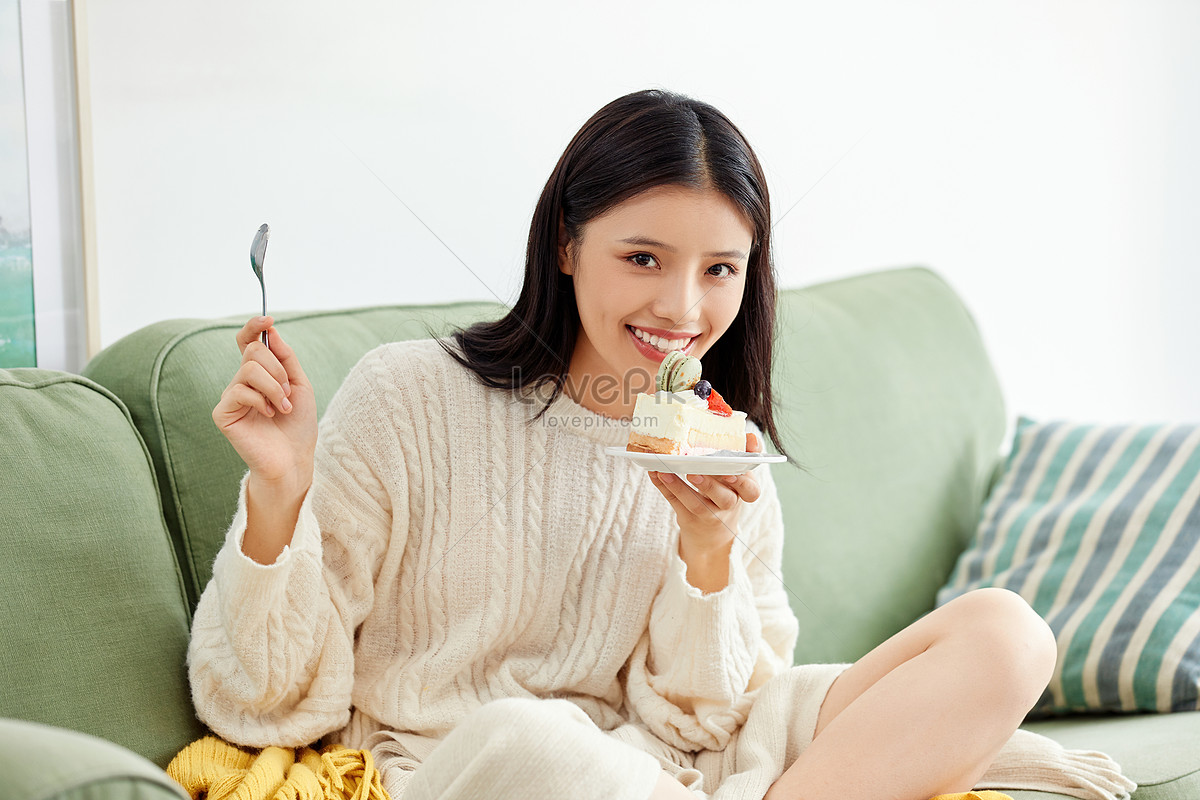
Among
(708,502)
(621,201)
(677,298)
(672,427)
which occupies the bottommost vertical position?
(708,502)

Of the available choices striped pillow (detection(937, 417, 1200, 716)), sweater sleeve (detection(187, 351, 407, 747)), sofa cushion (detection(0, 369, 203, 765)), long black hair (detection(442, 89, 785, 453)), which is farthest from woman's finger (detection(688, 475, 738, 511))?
striped pillow (detection(937, 417, 1200, 716))

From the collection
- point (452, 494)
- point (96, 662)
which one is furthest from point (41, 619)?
point (452, 494)

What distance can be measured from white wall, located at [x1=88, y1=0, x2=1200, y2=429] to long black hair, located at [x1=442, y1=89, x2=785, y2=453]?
0.40 meters

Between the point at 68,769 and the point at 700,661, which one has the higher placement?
the point at 68,769

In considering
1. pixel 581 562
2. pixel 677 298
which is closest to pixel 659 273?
pixel 677 298

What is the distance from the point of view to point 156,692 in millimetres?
1058

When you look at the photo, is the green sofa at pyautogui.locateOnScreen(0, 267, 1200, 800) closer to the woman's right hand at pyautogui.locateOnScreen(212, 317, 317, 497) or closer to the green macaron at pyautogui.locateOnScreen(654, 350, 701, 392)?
the woman's right hand at pyautogui.locateOnScreen(212, 317, 317, 497)

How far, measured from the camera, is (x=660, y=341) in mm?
1209

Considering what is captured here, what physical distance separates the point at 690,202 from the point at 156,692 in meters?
0.81

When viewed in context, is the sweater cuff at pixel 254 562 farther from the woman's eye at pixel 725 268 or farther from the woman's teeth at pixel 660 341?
the woman's eye at pixel 725 268

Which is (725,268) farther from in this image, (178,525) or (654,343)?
(178,525)

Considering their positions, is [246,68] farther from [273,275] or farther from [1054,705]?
[1054,705]

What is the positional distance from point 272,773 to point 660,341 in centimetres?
65

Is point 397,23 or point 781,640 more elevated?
point 397,23
